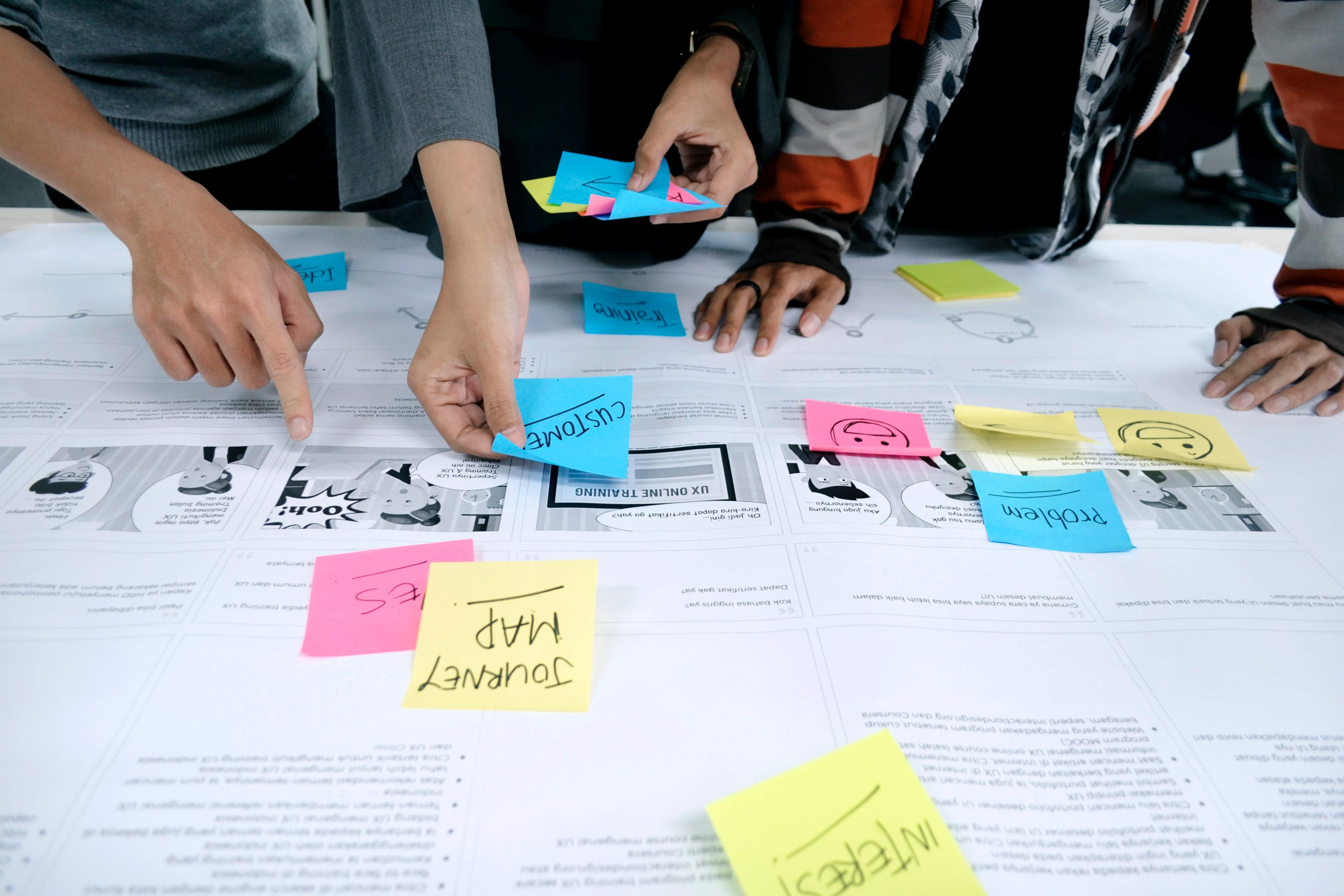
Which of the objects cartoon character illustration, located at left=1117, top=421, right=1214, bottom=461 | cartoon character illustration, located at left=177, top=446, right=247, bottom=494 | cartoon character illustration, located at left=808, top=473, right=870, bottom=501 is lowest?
cartoon character illustration, located at left=177, top=446, right=247, bottom=494

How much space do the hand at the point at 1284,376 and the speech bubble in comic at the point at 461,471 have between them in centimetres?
59

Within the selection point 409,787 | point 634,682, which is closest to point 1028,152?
point 634,682

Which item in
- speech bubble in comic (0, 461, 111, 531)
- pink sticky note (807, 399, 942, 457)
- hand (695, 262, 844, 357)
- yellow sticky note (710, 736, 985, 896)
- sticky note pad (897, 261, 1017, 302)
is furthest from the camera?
sticky note pad (897, 261, 1017, 302)

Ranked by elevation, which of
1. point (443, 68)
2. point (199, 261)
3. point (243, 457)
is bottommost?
point (243, 457)

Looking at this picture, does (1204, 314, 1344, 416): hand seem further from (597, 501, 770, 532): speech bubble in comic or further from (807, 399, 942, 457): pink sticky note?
(597, 501, 770, 532): speech bubble in comic

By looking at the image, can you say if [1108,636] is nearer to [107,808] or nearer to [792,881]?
[792,881]

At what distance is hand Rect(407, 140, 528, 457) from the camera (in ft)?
1.71

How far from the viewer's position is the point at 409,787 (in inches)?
13.2

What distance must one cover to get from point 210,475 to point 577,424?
0.24 meters

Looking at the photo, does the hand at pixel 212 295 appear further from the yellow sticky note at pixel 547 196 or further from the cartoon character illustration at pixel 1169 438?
the cartoon character illustration at pixel 1169 438

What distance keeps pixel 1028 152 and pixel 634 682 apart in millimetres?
866

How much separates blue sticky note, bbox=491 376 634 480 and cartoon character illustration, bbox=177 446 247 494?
0.57ft

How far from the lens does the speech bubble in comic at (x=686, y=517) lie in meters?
0.49

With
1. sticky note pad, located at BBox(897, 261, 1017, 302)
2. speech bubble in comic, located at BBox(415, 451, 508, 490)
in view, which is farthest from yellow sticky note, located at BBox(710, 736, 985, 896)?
sticky note pad, located at BBox(897, 261, 1017, 302)
